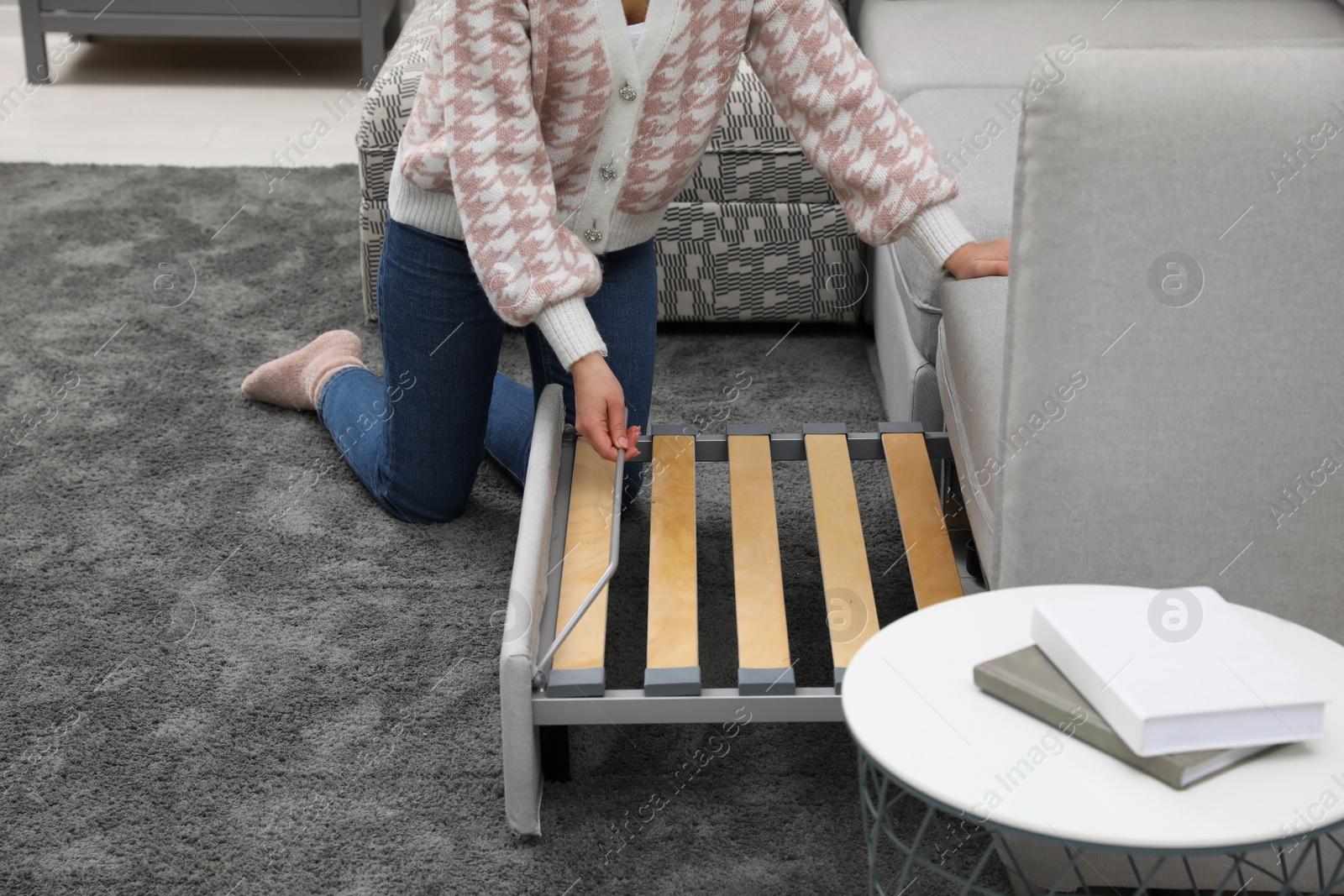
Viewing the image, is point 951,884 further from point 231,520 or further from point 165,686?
point 231,520

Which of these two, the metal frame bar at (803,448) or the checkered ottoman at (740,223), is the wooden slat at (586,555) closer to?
the metal frame bar at (803,448)

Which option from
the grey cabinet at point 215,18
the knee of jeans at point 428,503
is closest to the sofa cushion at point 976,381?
the knee of jeans at point 428,503

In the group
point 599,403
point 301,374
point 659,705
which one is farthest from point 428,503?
point 659,705

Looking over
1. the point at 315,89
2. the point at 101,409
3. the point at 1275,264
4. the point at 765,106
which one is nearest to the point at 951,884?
the point at 1275,264

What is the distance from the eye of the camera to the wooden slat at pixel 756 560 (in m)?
1.11

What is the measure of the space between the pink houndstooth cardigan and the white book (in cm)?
54

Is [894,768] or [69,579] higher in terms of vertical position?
[894,768]

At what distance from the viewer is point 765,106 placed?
191 cm

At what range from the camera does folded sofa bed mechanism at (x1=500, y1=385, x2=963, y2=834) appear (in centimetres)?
105

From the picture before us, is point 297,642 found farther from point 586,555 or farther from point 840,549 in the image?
point 840,549

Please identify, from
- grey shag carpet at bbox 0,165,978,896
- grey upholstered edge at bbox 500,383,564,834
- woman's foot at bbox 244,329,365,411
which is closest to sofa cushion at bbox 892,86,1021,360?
grey shag carpet at bbox 0,165,978,896

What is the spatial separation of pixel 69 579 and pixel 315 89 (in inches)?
82.8

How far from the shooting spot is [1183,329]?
97 cm

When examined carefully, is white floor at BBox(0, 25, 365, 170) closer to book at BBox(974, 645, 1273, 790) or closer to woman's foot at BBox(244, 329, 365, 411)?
woman's foot at BBox(244, 329, 365, 411)
